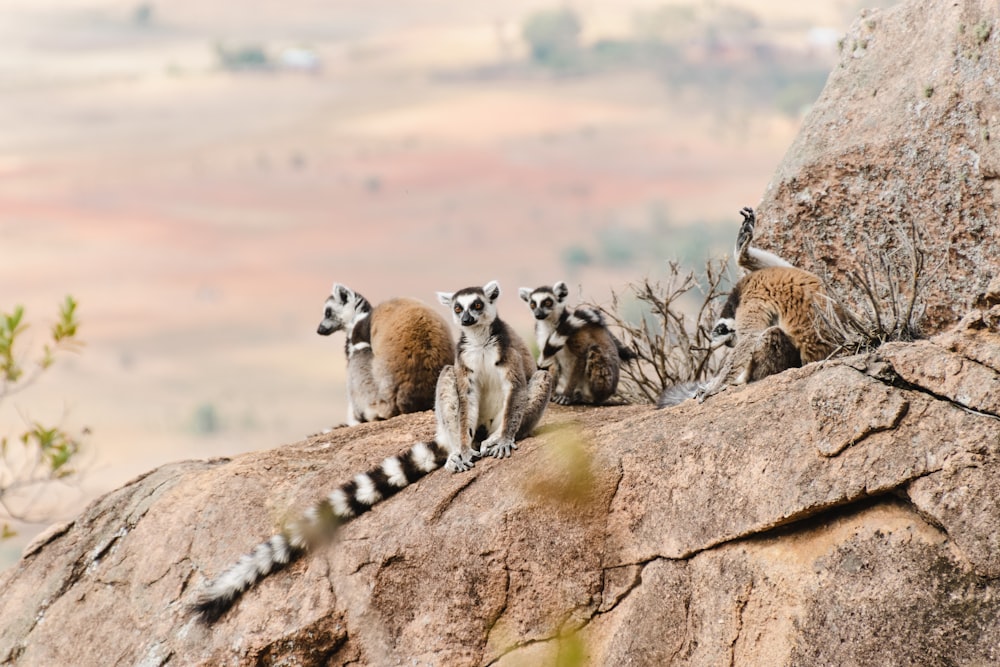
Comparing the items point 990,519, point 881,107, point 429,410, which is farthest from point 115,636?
point 881,107

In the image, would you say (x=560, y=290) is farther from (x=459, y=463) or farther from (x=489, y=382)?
(x=459, y=463)

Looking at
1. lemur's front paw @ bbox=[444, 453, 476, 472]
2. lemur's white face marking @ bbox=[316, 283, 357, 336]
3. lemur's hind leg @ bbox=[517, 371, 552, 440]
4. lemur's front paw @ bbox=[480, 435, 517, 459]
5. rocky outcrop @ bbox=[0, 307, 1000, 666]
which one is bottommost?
rocky outcrop @ bbox=[0, 307, 1000, 666]

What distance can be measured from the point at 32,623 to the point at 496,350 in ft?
11.7

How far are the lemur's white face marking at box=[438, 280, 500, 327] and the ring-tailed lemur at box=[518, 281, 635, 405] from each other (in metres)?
0.73

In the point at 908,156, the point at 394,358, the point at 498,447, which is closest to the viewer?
the point at 498,447

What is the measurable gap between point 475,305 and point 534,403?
737 mm

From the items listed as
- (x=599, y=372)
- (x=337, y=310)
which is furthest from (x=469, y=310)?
(x=337, y=310)

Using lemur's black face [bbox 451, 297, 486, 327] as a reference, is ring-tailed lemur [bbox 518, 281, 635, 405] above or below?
below

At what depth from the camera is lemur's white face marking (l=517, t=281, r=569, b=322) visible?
311 inches

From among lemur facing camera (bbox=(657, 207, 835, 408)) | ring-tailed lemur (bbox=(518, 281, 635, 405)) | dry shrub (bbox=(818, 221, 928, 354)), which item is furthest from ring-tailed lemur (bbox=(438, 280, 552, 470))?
dry shrub (bbox=(818, 221, 928, 354))

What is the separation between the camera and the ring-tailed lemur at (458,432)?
6383 millimetres

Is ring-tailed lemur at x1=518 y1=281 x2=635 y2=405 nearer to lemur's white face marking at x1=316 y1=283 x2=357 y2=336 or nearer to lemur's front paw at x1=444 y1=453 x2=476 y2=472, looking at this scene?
lemur's front paw at x1=444 y1=453 x2=476 y2=472

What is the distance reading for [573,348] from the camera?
7.74 meters

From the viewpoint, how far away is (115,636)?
6.77 metres
